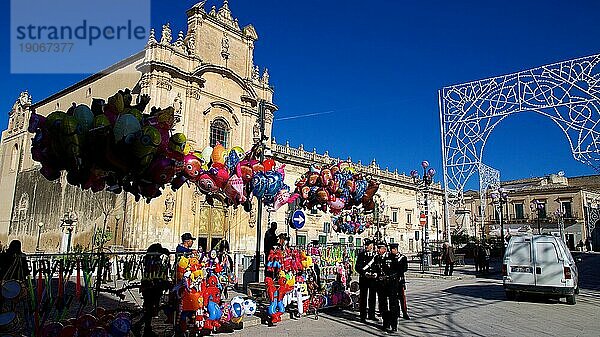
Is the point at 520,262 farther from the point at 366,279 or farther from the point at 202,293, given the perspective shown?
the point at 202,293

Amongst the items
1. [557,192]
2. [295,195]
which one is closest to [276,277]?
[295,195]

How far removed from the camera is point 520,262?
40.5 feet

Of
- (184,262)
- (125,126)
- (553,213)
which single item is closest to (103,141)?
(125,126)

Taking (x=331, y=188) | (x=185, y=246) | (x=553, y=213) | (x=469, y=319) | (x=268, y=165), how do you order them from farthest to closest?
1. (x=553, y=213)
2. (x=331, y=188)
3. (x=268, y=165)
4. (x=469, y=319)
5. (x=185, y=246)

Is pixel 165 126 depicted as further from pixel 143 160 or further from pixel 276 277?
pixel 276 277

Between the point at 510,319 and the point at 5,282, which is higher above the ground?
the point at 5,282

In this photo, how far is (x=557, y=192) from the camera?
53.5 m

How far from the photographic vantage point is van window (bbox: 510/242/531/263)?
12.3 metres

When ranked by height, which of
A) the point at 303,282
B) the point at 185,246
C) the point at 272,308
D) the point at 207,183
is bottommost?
the point at 272,308

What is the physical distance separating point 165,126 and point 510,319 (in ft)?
28.6

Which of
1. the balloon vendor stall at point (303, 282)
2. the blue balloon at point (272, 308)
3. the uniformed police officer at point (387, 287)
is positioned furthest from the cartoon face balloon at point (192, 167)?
the uniformed police officer at point (387, 287)

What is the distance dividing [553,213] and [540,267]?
1908 inches

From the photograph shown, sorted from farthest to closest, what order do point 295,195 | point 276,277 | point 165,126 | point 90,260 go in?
point 295,195 → point 276,277 → point 165,126 → point 90,260

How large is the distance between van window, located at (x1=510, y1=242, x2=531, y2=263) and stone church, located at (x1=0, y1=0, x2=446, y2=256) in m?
12.3
